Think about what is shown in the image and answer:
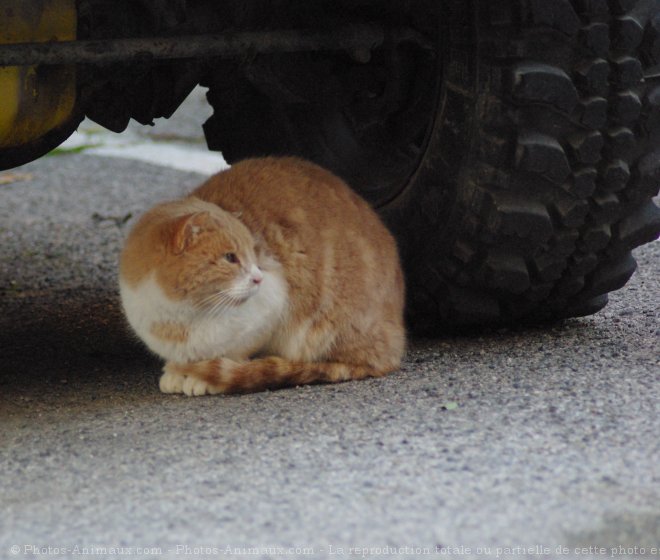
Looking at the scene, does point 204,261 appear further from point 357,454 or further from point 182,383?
point 357,454

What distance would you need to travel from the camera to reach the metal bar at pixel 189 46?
8.79ft

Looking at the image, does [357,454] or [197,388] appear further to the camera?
[197,388]

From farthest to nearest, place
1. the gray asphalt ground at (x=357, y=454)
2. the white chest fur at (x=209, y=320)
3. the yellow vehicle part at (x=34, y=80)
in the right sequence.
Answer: the white chest fur at (x=209, y=320) → the yellow vehicle part at (x=34, y=80) → the gray asphalt ground at (x=357, y=454)

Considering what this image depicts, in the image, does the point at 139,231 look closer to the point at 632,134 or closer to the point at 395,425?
the point at 395,425

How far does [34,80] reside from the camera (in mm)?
2910

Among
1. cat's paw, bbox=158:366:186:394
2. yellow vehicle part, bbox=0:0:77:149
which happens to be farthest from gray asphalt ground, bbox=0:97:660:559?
yellow vehicle part, bbox=0:0:77:149

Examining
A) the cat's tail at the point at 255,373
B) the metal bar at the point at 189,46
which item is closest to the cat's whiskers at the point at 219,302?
the cat's tail at the point at 255,373

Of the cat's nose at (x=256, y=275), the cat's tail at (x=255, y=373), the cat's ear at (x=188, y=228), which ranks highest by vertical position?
the cat's ear at (x=188, y=228)

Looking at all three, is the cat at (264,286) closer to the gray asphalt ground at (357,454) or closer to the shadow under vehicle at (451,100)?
the gray asphalt ground at (357,454)

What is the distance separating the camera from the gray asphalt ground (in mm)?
1974

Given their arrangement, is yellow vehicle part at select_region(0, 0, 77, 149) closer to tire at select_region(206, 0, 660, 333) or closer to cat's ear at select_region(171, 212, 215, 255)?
cat's ear at select_region(171, 212, 215, 255)

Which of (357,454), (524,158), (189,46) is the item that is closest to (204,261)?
(189,46)

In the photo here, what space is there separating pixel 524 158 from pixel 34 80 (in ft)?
4.19

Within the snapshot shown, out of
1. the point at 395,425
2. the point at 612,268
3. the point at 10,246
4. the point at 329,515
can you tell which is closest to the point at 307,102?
the point at 612,268
